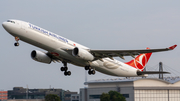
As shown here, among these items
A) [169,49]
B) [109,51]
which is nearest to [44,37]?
[109,51]

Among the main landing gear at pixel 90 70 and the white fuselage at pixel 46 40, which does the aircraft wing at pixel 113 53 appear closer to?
the white fuselage at pixel 46 40

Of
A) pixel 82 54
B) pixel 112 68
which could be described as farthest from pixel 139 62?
pixel 82 54

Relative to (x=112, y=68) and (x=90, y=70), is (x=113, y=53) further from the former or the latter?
(x=112, y=68)

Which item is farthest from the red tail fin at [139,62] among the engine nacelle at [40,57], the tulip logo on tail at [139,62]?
the engine nacelle at [40,57]

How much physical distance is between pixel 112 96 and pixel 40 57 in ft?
196

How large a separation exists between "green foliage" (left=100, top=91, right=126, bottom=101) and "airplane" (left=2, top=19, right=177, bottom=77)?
49.9 m

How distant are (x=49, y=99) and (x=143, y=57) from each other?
51228 millimetres

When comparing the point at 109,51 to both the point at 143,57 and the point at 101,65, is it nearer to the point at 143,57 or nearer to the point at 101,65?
the point at 101,65

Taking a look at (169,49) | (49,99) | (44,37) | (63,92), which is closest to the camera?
(169,49)

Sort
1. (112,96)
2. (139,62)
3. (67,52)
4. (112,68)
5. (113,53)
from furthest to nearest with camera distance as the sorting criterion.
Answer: (112,96)
(139,62)
(112,68)
(113,53)
(67,52)

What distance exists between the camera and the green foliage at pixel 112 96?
102m

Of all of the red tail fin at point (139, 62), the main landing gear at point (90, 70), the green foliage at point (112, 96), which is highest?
the red tail fin at point (139, 62)

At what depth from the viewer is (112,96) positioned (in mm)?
104500

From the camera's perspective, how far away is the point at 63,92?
160 m
